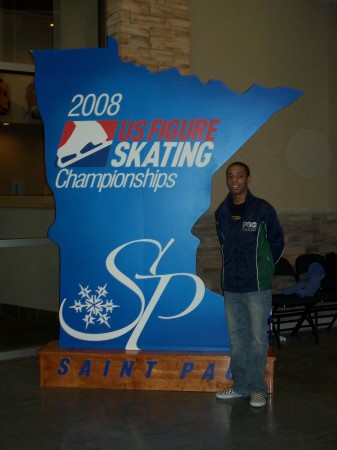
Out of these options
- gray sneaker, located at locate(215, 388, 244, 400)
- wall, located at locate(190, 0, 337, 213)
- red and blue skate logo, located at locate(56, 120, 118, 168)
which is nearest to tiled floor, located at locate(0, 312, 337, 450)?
gray sneaker, located at locate(215, 388, 244, 400)

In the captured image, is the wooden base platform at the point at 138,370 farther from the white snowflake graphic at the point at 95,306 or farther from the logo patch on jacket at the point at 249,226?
the logo patch on jacket at the point at 249,226

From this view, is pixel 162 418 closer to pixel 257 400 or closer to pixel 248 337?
pixel 257 400

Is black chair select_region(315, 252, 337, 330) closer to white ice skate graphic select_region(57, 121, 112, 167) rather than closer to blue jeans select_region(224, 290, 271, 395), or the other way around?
blue jeans select_region(224, 290, 271, 395)

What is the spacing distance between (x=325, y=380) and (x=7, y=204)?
3.24 m

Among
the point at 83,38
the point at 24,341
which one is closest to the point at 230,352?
the point at 24,341

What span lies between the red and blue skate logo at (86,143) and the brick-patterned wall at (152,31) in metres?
1.41

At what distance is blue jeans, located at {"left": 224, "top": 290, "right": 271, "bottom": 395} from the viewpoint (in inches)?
182

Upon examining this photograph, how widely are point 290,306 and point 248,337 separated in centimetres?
198

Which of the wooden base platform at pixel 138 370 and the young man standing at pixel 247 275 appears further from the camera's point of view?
the wooden base platform at pixel 138 370

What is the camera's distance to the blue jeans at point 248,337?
4633mm

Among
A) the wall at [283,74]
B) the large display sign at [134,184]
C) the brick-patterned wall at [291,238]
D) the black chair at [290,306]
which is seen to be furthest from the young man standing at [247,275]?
the wall at [283,74]

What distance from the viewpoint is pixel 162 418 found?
4344 mm

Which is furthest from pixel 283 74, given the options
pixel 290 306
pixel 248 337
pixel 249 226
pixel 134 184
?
pixel 248 337

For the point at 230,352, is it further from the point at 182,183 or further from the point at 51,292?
the point at 51,292
